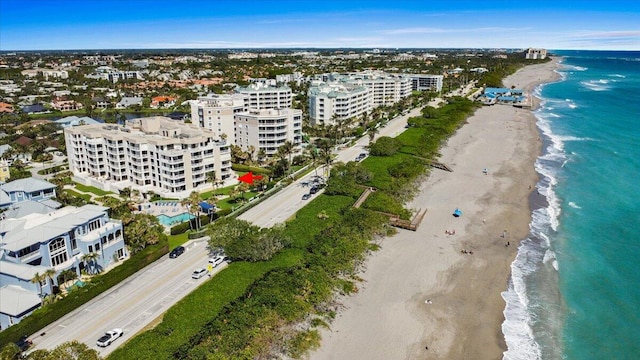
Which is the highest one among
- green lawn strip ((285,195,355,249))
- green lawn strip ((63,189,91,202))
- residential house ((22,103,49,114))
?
residential house ((22,103,49,114))

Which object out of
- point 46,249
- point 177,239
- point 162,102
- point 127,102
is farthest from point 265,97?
point 46,249

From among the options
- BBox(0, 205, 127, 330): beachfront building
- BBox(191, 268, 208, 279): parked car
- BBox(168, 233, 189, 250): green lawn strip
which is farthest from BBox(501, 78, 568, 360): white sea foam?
BBox(0, 205, 127, 330): beachfront building

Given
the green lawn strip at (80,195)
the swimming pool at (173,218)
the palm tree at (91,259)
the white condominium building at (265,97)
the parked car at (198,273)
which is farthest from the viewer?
the white condominium building at (265,97)

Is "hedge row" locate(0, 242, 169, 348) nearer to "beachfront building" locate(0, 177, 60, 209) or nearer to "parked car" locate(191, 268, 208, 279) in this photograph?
"parked car" locate(191, 268, 208, 279)

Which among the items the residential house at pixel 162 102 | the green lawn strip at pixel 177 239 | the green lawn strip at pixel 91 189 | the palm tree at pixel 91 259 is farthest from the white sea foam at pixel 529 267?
the residential house at pixel 162 102

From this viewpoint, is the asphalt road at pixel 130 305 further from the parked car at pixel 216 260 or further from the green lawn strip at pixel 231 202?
the green lawn strip at pixel 231 202

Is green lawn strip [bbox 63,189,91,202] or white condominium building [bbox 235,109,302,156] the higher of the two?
white condominium building [bbox 235,109,302,156]
